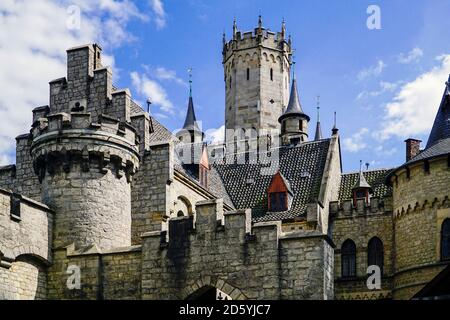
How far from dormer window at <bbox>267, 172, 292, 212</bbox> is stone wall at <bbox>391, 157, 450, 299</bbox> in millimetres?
4774

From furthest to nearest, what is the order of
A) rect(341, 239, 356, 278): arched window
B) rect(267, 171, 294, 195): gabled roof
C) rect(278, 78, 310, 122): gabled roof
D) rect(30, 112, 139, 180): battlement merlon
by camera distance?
rect(278, 78, 310, 122): gabled roof, rect(341, 239, 356, 278): arched window, rect(267, 171, 294, 195): gabled roof, rect(30, 112, 139, 180): battlement merlon

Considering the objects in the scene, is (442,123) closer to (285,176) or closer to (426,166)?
(426,166)

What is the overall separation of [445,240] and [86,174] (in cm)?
1618

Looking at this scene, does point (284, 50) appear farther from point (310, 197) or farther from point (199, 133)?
point (310, 197)

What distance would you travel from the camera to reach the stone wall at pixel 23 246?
21.4m

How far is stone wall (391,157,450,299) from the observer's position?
3341 cm

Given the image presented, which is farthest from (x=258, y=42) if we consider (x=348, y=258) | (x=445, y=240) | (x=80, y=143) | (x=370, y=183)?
(x=80, y=143)

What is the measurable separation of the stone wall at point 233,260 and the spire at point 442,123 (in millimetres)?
15302

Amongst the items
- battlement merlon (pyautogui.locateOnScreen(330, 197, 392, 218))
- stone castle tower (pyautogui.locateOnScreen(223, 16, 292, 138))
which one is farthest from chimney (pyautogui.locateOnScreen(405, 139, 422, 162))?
stone castle tower (pyautogui.locateOnScreen(223, 16, 292, 138))

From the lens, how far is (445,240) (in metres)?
33.3

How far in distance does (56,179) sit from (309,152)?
19.0 metres

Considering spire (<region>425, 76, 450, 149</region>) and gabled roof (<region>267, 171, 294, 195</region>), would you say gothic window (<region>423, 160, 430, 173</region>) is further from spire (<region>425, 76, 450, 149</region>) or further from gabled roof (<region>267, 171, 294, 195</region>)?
gabled roof (<region>267, 171, 294, 195</region>)
